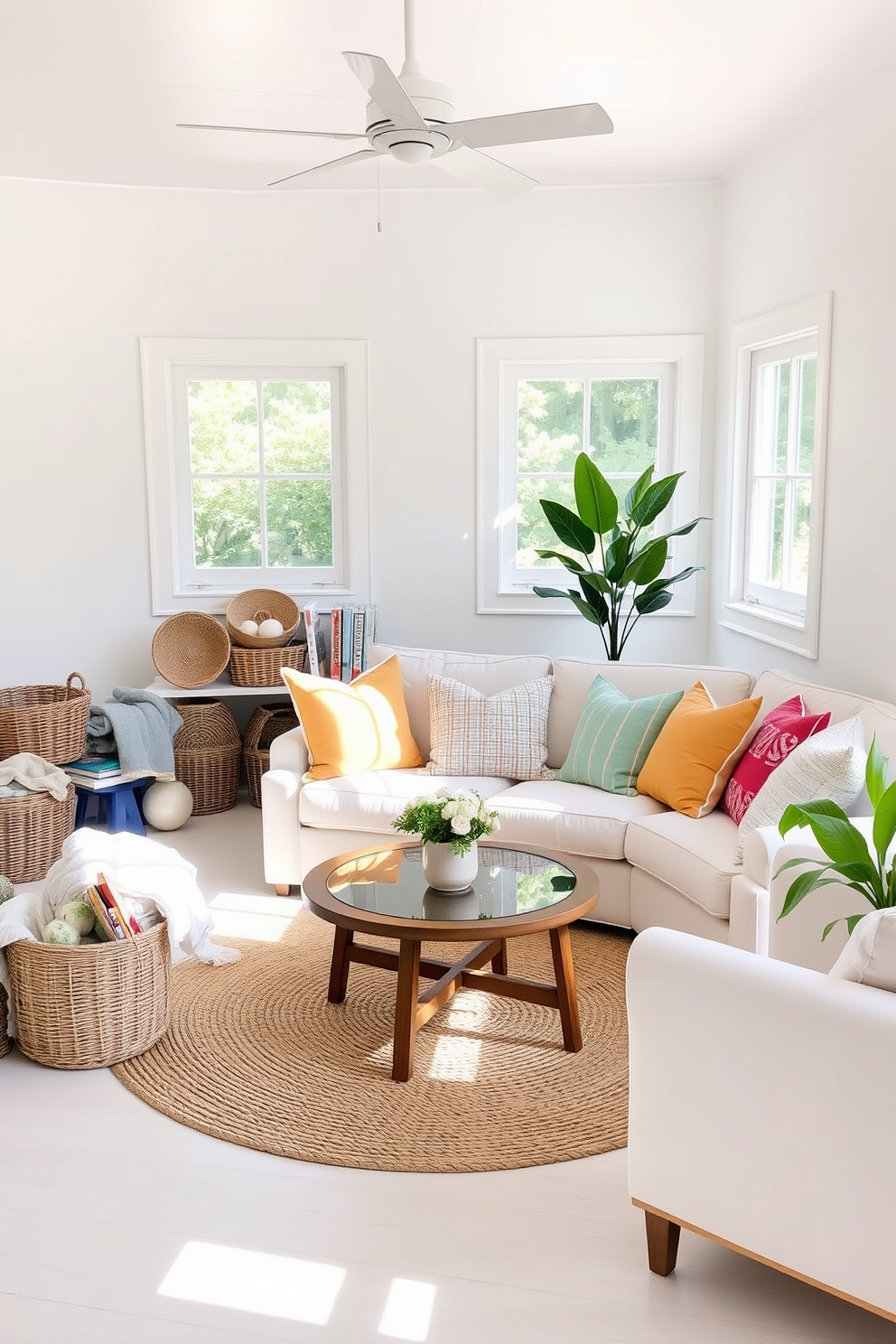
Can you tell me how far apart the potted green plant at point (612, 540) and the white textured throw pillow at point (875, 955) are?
9.68ft

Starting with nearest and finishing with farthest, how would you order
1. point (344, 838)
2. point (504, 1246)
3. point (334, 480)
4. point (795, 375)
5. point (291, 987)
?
1. point (504, 1246)
2. point (291, 987)
3. point (344, 838)
4. point (795, 375)
5. point (334, 480)

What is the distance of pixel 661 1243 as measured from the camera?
7.13 feet

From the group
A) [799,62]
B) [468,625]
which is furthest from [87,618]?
[799,62]

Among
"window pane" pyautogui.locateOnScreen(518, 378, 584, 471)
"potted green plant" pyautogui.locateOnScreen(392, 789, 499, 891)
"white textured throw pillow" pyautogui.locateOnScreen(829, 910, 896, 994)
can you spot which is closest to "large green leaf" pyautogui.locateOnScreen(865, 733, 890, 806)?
"white textured throw pillow" pyautogui.locateOnScreen(829, 910, 896, 994)

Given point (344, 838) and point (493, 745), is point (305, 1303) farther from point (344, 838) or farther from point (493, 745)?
point (493, 745)

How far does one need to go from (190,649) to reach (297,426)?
120cm

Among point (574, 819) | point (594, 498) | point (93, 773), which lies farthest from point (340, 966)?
point (594, 498)

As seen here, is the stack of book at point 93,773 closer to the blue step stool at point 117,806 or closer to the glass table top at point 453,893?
the blue step stool at point 117,806

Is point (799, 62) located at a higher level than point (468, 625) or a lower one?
higher

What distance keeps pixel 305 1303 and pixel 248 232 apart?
4599mm

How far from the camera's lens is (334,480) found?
5.66m

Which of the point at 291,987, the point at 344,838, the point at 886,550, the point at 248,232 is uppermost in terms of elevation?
the point at 248,232

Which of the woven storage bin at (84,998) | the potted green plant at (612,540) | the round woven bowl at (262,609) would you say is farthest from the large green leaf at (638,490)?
the woven storage bin at (84,998)

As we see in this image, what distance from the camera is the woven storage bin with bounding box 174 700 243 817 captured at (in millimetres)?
5359
